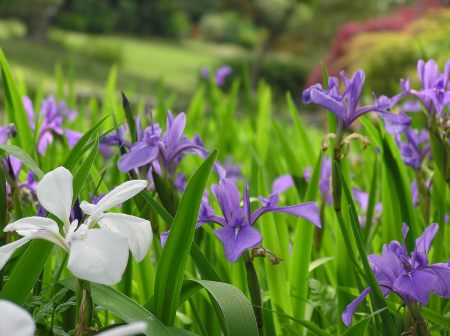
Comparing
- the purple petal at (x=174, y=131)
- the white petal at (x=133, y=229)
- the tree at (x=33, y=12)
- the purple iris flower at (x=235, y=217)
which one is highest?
the tree at (x=33, y=12)

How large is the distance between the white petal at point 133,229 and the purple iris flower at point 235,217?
159mm

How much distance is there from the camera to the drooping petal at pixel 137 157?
2.47ft

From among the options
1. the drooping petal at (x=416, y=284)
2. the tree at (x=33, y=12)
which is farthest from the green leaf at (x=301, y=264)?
the tree at (x=33, y=12)

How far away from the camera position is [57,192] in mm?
505

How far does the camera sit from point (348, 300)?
0.90m

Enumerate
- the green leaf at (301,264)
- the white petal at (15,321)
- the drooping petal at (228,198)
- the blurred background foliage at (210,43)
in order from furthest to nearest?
the blurred background foliage at (210,43)
the green leaf at (301,264)
the drooping petal at (228,198)
the white petal at (15,321)

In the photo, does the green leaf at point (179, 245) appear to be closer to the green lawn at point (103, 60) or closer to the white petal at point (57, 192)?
the white petal at point (57, 192)

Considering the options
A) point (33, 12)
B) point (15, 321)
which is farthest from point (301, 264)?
point (33, 12)

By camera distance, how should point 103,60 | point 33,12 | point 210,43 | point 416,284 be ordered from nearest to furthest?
Result: point 416,284, point 103,60, point 33,12, point 210,43

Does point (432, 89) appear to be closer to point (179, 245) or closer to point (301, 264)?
point (301, 264)

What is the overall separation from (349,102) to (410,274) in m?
0.27

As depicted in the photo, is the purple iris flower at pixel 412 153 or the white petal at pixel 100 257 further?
the purple iris flower at pixel 412 153

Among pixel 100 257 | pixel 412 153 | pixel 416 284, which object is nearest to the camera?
pixel 100 257

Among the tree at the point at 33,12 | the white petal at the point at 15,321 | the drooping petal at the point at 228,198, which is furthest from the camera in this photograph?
the tree at the point at 33,12
